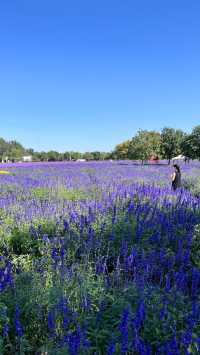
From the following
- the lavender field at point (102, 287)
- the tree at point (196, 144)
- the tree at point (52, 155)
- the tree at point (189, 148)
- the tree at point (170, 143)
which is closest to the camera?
the lavender field at point (102, 287)

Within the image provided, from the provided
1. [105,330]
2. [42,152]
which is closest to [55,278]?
[105,330]

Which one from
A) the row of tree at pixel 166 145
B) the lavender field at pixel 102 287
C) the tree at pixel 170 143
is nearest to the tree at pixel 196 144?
the row of tree at pixel 166 145

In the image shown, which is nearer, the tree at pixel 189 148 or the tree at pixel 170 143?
the tree at pixel 189 148

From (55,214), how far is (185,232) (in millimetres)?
2208

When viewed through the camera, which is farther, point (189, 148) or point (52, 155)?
point (52, 155)

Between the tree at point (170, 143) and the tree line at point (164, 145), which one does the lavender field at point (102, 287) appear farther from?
the tree at point (170, 143)

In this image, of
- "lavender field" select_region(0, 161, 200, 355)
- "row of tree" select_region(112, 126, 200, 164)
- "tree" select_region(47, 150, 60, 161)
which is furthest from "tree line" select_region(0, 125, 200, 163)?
"tree" select_region(47, 150, 60, 161)

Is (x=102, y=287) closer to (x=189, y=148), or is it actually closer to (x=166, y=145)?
(x=189, y=148)

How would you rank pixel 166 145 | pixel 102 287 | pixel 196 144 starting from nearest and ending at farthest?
1. pixel 102 287
2. pixel 196 144
3. pixel 166 145

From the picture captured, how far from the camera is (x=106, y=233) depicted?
5328 mm

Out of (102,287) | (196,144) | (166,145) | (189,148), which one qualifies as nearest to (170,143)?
(166,145)

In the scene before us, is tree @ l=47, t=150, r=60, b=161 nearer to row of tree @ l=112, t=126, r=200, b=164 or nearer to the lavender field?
row of tree @ l=112, t=126, r=200, b=164

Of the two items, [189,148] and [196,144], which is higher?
[196,144]

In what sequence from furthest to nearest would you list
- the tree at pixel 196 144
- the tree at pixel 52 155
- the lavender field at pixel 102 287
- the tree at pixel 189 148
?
the tree at pixel 52 155 → the tree at pixel 189 148 → the tree at pixel 196 144 → the lavender field at pixel 102 287
